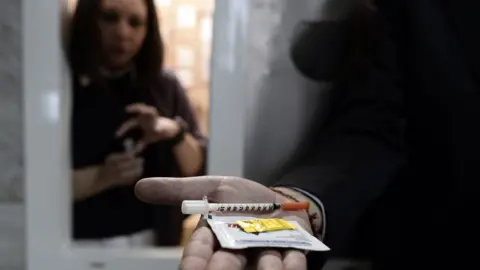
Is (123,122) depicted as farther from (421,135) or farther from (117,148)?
(421,135)

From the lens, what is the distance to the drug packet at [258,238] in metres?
0.33

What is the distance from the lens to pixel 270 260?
12.6 inches

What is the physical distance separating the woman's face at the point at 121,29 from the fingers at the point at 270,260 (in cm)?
49

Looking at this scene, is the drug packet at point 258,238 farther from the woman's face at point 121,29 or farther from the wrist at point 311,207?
the woman's face at point 121,29

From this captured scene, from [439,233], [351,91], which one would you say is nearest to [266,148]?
[351,91]

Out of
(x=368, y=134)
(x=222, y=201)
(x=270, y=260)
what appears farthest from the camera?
(x=368, y=134)

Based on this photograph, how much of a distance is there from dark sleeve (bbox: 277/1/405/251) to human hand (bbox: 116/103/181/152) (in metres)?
0.20

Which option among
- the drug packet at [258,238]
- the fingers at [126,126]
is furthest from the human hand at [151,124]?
the drug packet at [258,238]

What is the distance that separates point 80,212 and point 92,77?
0.20m

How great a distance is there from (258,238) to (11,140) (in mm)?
546

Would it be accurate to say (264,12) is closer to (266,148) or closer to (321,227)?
(266,148)

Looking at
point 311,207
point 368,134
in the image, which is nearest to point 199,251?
point 311,207

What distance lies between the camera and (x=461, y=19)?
696 mm

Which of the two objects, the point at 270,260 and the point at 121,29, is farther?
the point at 121,29
